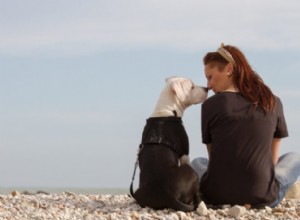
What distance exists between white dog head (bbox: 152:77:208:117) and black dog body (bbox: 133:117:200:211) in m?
0.10

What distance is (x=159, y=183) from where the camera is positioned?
19.7 ft

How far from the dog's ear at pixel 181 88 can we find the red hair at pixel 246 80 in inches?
14.0

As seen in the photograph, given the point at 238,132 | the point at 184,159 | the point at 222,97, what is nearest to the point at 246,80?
the point at 222,97

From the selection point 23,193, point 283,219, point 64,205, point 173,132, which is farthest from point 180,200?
point 23,193

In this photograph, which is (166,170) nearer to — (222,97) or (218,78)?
(222,97)

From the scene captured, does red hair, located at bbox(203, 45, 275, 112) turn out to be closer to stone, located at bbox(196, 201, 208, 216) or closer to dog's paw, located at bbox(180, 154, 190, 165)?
dog's paw, located at bbox(180, 154, 190, 165)

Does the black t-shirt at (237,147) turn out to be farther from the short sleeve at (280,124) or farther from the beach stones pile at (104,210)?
the beach stones pile at (104,210)

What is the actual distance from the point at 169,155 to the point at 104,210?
1085mm

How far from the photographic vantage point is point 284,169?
675 cm

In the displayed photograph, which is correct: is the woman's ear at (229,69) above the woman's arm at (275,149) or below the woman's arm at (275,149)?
above

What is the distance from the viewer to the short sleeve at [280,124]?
633 cm

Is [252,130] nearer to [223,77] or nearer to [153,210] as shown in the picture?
[223,77]

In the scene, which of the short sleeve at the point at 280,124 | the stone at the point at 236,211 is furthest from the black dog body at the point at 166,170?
the short sleeve at the point at 280,124

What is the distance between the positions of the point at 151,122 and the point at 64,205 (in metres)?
1.57
